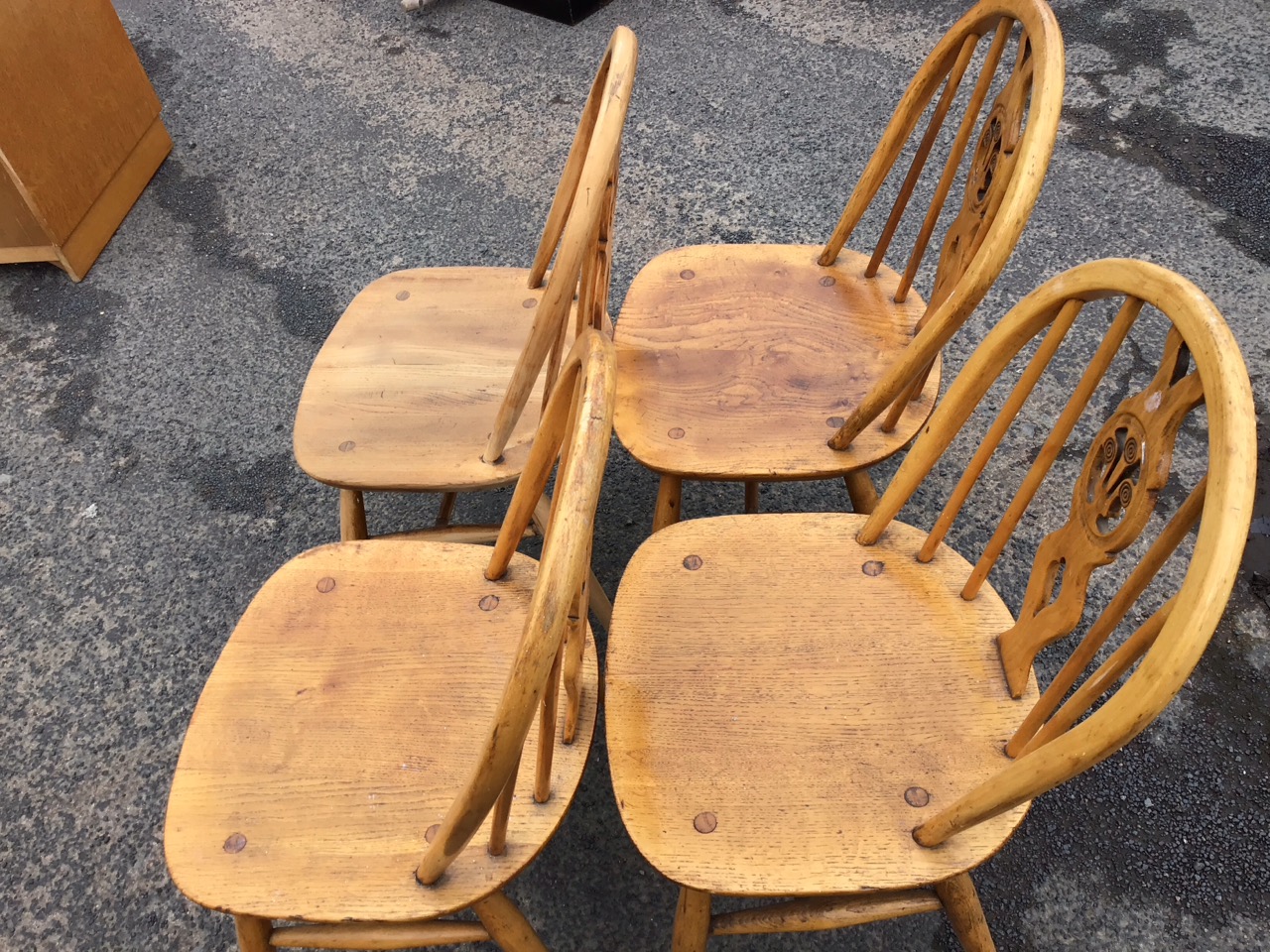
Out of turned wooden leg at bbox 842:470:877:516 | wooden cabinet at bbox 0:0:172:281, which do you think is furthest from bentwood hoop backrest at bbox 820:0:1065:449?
wooden cabinet at bbox 0:0:172:281

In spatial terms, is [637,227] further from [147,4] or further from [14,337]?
[147,4]

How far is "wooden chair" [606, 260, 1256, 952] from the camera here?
0.70m

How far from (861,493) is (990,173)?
1.54 feet

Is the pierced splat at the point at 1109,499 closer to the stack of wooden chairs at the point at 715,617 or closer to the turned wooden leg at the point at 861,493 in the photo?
the stack of wooden chairs at the point at 715,617

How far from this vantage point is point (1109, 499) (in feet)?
2.61

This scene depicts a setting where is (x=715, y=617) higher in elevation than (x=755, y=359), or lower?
lower

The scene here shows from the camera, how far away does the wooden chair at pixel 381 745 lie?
2.73ft

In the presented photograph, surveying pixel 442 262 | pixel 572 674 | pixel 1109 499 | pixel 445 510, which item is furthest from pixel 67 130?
pixel 1109 499

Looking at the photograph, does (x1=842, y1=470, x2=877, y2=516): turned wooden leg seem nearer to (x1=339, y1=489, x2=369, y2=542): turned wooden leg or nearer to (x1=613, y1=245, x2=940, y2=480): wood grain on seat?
(x1=613, y1=245, x2=940, y2=480): wood grain on seat

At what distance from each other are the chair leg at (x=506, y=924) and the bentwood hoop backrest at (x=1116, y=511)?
0.43m

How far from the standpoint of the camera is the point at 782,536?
1094 mm

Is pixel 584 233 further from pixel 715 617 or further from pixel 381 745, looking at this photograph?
pixel 381 745

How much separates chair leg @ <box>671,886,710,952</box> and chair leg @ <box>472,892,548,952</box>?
0.16 meters

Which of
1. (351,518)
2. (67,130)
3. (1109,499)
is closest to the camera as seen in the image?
(1109,499)
